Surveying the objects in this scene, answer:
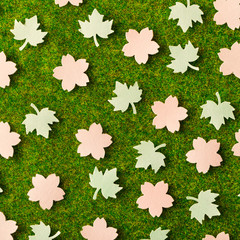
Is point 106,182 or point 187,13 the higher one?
point 187,13

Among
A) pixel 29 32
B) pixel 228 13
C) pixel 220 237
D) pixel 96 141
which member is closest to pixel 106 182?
pixel 96 141

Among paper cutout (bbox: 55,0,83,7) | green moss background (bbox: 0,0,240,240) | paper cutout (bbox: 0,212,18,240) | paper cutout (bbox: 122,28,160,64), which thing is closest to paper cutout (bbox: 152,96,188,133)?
green moss background (bbox: 0,0,240,240)

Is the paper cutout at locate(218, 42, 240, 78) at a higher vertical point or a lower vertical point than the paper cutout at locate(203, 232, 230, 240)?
higher

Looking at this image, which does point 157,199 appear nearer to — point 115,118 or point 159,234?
point 159,234

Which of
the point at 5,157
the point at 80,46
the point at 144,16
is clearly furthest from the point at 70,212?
the point at 144,16

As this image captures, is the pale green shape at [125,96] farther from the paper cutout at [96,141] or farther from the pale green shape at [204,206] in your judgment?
the pale green shape at [204,206]

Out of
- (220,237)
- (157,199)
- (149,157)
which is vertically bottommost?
(220,237)

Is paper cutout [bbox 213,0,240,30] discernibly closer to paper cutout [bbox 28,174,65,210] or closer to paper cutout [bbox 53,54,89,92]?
paper cutout [bbox 53,54,89,92]

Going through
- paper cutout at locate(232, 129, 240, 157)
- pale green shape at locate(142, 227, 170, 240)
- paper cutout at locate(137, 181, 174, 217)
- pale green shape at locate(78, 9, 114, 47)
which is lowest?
pale green shape at locate(142, 227, 170, 240)
